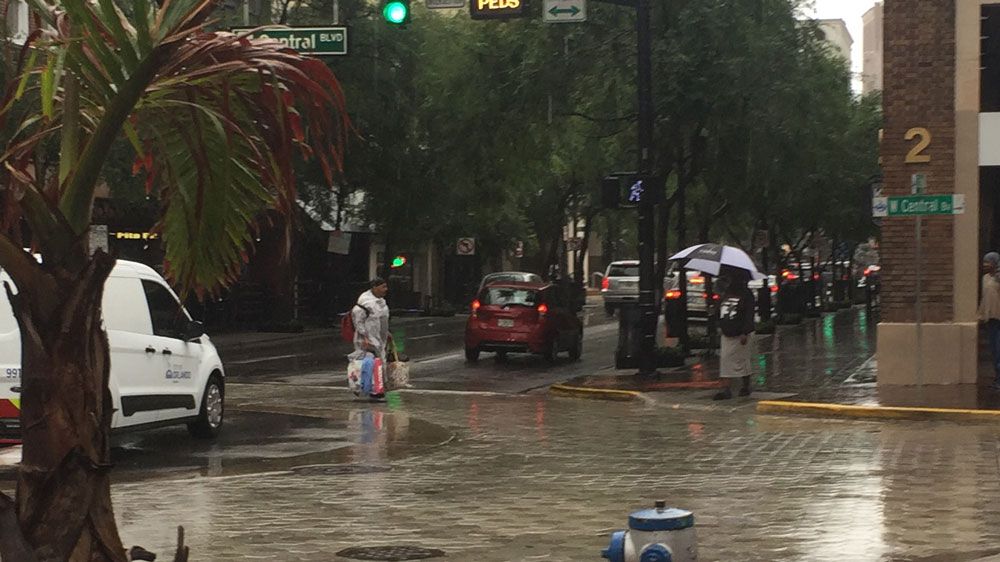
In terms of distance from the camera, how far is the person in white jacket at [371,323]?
66.9 feet

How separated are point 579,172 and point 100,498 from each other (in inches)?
1621

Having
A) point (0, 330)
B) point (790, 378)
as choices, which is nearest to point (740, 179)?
point (790, 378)

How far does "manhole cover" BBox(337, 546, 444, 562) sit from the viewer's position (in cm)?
904

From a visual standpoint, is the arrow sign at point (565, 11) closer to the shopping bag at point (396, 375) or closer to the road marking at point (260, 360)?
the shopping bag at point (396, 375)

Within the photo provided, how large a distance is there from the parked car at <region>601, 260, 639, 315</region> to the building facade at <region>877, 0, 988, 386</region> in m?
32.3

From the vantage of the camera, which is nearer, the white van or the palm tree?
the palm tree

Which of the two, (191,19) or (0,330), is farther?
(0,330)

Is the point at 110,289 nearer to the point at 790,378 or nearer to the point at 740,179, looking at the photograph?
the point at 790,378

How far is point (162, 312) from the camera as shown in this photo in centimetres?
1559

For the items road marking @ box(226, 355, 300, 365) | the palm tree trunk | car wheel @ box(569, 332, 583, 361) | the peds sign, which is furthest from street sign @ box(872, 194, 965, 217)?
the palm tree trunk

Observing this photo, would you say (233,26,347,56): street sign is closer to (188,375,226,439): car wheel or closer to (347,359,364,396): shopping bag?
(347,359,364,396): shopping bag

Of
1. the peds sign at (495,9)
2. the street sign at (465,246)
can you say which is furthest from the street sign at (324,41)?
the street sign at (465,246)

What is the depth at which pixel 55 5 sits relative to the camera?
18.6ft

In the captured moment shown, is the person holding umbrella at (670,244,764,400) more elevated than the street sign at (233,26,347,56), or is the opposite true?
the street sign at (233,26,347,56)
